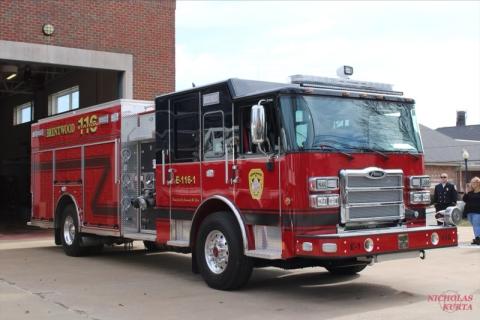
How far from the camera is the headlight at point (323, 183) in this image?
7448mm

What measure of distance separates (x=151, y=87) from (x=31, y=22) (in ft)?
12.0

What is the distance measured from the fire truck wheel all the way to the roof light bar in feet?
20.8

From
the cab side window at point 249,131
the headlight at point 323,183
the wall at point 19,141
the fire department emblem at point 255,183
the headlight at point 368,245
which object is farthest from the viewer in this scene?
the wall at point 19,141

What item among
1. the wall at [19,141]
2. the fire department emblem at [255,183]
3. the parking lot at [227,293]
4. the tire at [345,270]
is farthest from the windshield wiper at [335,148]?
the wall at [19,141]

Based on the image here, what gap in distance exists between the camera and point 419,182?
27.7ft

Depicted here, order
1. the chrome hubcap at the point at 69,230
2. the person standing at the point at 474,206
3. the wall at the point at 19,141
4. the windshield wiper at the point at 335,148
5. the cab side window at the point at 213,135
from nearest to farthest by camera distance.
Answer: the windshield wiper at the point at 335,148 → the cab side window at the point at 213,135 → the chrome hubcap at the point at 69,230 → the person standing at the point at 474,206 → the wall at the point at 19,141

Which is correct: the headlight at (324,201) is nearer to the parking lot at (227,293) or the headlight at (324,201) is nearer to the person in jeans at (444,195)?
the parking lot at (227,293)

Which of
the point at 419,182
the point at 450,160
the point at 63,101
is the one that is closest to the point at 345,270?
the point at 419,182

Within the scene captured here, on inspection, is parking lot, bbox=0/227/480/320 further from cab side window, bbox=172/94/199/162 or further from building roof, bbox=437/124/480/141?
building roof, bbox=437/124/480/141

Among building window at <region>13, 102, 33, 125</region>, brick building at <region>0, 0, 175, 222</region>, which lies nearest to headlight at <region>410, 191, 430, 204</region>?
brick building at <region>0, 0, 175, 222</region>

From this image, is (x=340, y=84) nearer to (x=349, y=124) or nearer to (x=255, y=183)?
(x=349, y=124)

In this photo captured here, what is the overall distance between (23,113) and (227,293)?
25.8 meters

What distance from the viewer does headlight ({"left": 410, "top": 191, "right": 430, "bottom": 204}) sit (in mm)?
8383

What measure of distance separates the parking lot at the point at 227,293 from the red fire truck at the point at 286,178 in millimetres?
458
